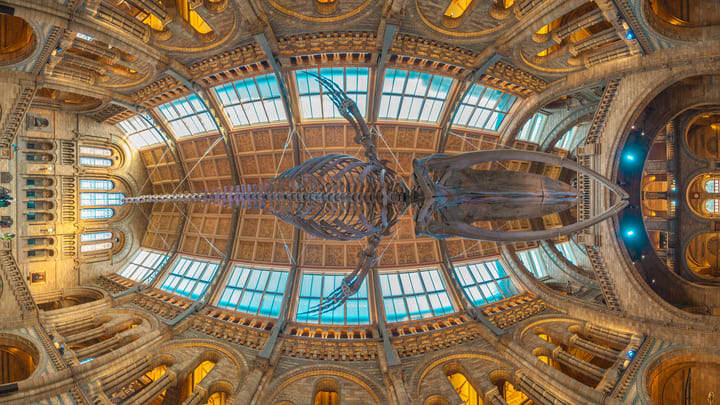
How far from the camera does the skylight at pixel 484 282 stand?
18.6 m

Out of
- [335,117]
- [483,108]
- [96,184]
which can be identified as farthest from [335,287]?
[96,184]

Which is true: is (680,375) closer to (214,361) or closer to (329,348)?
(329,348)

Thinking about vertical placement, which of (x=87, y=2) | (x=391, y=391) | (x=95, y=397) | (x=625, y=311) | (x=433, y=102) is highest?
(x=87, y=2)

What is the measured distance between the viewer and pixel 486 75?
15227 millimetres

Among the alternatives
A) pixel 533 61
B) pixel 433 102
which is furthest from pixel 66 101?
pixel 533 61

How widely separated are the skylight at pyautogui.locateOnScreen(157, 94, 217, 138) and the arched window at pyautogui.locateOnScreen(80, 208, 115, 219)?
6945mm

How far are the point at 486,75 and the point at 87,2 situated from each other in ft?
53.6

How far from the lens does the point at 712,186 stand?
16.0 meters

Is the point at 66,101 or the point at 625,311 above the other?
the point at 66,101

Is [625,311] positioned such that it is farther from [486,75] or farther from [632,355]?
[486,75]

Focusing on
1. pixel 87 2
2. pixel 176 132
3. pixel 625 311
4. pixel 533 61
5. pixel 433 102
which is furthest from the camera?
pixel 176 132

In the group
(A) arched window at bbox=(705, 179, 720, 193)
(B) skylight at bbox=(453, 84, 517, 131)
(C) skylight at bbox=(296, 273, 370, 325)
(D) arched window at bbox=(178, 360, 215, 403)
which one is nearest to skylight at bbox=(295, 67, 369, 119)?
(B) skylight at bbox=(453, 84, 517, 131)

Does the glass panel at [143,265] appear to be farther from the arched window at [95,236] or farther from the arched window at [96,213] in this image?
the arched window at [96,213]

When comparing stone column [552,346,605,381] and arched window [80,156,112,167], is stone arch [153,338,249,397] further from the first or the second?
stone column [552,346,605,381]
